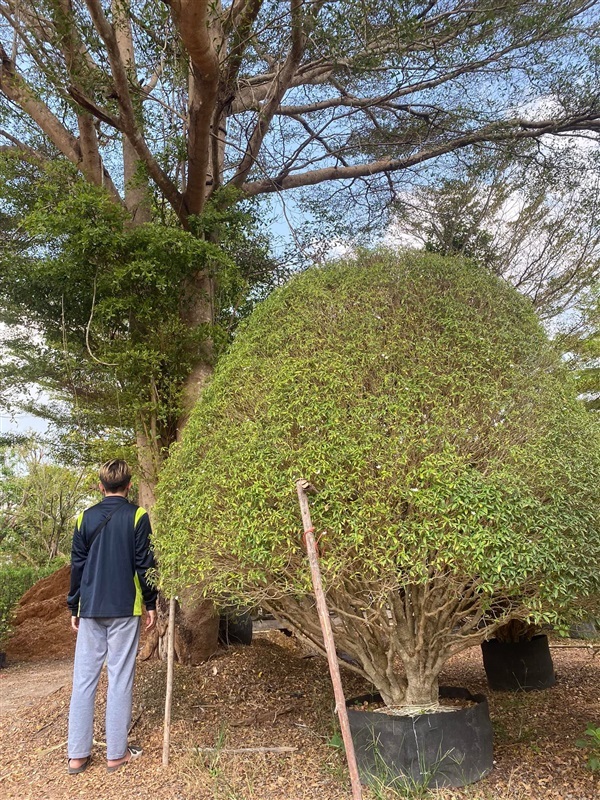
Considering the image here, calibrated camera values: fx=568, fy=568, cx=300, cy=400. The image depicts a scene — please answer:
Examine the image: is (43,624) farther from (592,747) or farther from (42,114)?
(592,747)

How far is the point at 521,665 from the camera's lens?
4688 millimetres

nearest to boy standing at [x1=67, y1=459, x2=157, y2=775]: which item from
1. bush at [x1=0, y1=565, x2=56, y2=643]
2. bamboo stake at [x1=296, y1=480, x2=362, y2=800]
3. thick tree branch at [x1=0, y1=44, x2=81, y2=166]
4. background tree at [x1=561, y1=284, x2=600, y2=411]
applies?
bamboo stake at [x1=296, y1=480, x2=362, y2=800]

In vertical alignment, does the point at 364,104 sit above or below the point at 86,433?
above

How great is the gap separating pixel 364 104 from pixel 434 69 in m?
0.87

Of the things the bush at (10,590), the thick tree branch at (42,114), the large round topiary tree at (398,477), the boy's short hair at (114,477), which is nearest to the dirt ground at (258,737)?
→ the large round topiary tree at (398,477)

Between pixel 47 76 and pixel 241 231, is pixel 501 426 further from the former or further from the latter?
pixel 47 76

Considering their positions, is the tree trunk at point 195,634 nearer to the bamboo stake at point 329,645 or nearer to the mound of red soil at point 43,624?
the bamboo stake at point 329,645

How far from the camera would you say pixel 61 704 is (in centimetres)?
448

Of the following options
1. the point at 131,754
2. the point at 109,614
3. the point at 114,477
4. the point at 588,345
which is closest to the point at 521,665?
the point at 131,754

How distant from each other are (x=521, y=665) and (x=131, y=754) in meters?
3.13

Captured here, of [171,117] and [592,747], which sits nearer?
[592,747]

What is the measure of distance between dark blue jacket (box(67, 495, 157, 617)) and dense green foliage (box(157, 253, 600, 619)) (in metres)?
0.16

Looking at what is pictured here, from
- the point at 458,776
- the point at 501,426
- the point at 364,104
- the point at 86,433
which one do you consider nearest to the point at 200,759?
the point at 458,776

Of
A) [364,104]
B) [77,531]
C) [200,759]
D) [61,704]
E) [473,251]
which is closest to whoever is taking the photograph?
[200,759]
